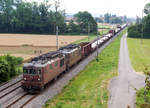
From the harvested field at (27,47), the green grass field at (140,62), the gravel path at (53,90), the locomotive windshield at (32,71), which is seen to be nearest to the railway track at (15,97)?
the gravel path at (53,90)

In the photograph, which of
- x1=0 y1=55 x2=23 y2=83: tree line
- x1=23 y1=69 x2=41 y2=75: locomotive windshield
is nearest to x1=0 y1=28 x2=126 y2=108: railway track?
x1=0 y1=55 x2=23 y2=83: tree line

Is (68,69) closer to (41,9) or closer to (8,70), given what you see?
(8,70)

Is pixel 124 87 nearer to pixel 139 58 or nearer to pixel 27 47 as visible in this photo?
pixel 139 58

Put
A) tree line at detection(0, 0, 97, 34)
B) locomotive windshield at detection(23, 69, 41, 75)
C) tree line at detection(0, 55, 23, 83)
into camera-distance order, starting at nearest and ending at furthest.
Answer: locomotive windshield at detection(23, 69, 41, 75), tree line at detection(0, 55, 23, 83), tree line at detection(0, 0, 97, 34)

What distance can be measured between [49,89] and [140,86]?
1098 centimetres

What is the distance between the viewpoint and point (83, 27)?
12012 cm

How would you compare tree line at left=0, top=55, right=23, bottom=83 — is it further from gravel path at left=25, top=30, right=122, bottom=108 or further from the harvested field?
the harvested field

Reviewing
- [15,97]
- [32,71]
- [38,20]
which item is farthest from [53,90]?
[38,20]

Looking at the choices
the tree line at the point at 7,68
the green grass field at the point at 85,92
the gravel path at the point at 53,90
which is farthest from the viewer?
the tree line at the point at 7,68

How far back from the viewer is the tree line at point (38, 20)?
116m

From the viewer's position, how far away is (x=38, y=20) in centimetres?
11788

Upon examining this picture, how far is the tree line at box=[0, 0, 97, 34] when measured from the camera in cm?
11606

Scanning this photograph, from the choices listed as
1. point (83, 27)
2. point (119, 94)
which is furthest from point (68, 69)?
point (83, 27)

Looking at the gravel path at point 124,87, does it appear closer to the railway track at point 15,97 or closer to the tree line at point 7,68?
the railway track at point 15,97
